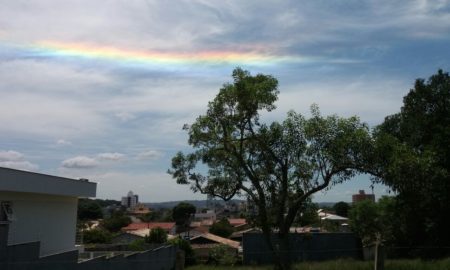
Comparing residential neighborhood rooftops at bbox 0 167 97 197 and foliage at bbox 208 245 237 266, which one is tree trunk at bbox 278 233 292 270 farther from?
foliage at bbox 208 245 237 266

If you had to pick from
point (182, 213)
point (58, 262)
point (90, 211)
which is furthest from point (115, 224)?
point (58, 262)

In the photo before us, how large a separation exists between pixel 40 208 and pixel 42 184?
1.78 m

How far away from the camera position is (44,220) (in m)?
18.5

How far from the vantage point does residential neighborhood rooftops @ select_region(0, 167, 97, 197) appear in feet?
47.3

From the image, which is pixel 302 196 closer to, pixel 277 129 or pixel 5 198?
pixel 277 129

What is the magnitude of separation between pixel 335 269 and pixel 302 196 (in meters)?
2.44

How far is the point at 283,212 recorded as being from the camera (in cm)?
1538

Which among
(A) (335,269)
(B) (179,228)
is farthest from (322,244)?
(B) (179,228)

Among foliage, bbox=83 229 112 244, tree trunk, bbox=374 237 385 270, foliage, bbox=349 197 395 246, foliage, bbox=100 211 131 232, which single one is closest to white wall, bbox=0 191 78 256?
tree trunk, bbox=374 237 385 270

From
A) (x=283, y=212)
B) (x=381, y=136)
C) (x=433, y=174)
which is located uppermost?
(x=381, y=136)

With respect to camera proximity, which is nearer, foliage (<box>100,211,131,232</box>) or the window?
the window

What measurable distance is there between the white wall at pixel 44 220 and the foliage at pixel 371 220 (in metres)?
23.8

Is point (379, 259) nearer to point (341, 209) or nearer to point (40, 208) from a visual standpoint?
point (40, 208)

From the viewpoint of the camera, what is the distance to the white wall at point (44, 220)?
16219 millimetres
